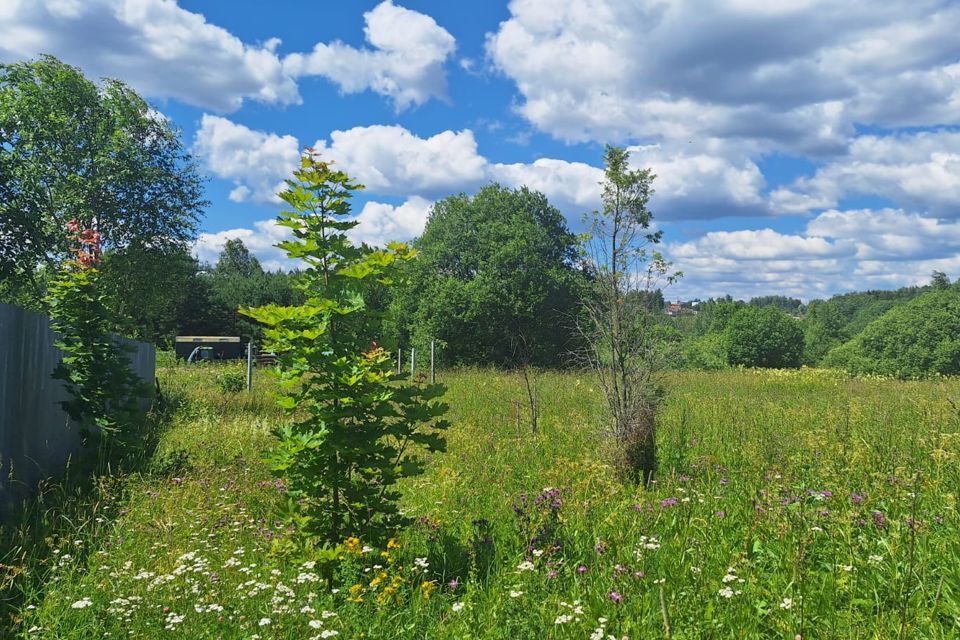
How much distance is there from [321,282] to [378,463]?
1.34m

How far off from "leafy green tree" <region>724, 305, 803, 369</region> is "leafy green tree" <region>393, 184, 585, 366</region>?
16.1m

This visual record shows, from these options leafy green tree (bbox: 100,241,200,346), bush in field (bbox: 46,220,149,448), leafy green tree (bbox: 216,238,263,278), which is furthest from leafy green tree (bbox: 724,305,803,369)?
leafy green tree (bbox: 216,238,263,278)

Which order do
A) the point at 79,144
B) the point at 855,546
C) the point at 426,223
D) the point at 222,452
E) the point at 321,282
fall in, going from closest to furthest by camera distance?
the point at 855,546 → the point at 321,282 → the point at 222,452 → the point at 79,144 → the point at 426,223

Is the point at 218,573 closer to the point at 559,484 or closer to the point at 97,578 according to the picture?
the point at 97,578

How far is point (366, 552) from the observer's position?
403 cm

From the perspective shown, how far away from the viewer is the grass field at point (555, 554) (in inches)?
136

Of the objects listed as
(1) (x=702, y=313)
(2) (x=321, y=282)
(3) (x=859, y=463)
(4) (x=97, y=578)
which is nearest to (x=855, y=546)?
(3) (x=859, y=463)

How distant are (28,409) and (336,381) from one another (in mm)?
4386

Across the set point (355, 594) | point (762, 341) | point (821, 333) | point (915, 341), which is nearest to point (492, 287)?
point (762, 341)

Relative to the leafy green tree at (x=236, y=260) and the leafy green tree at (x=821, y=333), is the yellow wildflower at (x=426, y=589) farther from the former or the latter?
the leafy green tree at (x=236, y=260)

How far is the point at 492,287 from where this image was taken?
30.3 metres

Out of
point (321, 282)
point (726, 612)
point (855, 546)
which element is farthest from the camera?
point (321, 282)

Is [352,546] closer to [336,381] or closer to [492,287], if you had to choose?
[336,381]

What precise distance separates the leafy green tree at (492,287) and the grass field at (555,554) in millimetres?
22015
